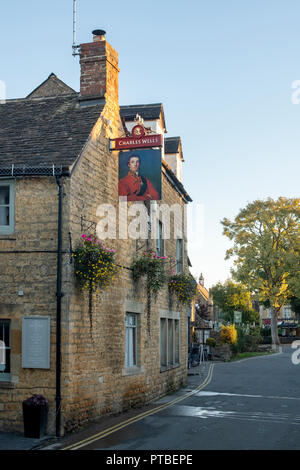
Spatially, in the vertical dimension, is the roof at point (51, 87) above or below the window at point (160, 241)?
above

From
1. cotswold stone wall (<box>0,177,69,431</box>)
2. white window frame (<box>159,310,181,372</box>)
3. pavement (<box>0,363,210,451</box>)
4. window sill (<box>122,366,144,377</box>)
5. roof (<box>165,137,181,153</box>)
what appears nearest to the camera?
pavement (<box>0,363,210,451</box>)

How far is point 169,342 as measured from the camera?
20.9 m

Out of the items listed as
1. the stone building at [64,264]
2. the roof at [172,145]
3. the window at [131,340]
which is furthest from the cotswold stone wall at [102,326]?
the roof at [172,145]

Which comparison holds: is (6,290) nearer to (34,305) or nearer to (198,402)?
(34,305)

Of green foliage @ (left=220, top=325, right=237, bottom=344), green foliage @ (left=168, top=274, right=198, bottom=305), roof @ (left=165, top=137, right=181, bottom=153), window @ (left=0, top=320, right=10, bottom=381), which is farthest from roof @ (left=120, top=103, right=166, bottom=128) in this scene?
green foliage @ (left=220, top=325, right=237, bottom=344)

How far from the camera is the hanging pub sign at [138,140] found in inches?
570

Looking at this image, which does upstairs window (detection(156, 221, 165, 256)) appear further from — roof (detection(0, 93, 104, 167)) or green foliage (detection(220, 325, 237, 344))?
green foliage (detection(220, 325, 237, 344))

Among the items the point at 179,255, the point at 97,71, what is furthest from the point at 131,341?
the point at 97,71

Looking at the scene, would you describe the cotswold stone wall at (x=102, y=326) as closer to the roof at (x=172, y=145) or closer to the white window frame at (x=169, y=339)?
the white window frame at (x=169, y=339)

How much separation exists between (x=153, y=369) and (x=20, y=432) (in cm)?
695

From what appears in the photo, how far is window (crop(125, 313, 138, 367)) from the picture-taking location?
52.9 ft

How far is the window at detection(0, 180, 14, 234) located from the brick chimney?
3905 mm

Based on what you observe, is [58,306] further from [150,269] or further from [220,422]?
[150,269]

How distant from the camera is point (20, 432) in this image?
11711 mm
